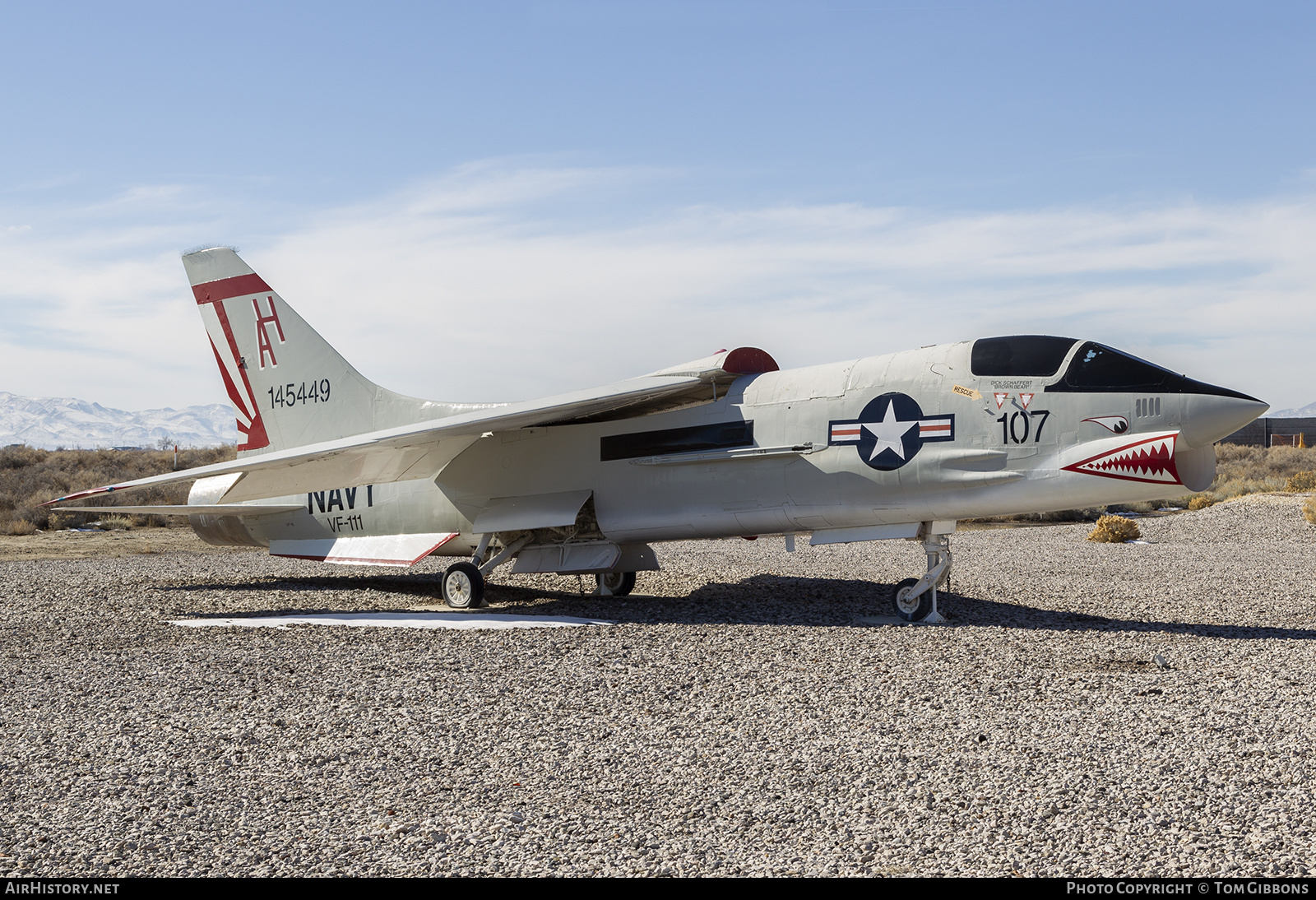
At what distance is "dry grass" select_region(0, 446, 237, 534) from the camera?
83.8 ft

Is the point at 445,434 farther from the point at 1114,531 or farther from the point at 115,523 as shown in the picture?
the point at 115,523

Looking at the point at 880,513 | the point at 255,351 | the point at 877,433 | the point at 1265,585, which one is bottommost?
the point at 1265,585

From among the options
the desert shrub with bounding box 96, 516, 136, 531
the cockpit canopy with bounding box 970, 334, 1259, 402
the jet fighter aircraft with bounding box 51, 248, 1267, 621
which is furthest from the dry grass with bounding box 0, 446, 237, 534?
the cockpit canopy with bounding box 970, 334, 1259, 402

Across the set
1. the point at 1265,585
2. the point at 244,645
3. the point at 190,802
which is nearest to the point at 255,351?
the point at 244,645

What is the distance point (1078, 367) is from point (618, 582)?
22.3 ft

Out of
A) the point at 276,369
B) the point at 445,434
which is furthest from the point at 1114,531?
the point at 276,369

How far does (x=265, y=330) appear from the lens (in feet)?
47.9

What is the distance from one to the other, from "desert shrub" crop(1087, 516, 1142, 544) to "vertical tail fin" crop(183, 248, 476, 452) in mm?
14127

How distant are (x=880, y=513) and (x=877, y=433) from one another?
2.84ft

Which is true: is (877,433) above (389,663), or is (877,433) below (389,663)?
above

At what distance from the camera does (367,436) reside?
1152cm

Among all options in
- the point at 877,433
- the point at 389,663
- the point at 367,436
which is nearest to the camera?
the point at 389,663

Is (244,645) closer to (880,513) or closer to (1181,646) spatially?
(880,513)

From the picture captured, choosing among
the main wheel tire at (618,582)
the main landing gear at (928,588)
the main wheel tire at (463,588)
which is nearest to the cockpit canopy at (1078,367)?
the main landing gear at (928,588)
